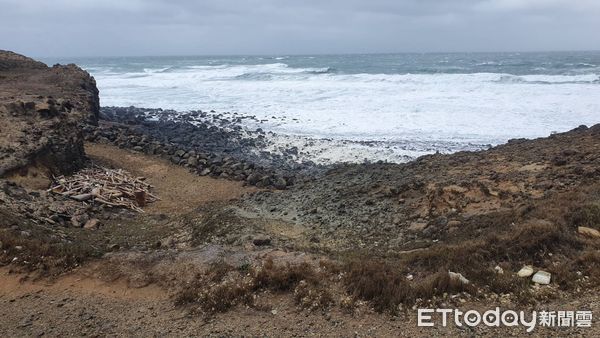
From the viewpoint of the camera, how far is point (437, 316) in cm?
413

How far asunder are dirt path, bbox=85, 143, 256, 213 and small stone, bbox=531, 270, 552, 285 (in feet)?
25.1

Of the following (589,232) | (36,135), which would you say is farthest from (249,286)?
(36,135)

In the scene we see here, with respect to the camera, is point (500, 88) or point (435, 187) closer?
point (435, 187)

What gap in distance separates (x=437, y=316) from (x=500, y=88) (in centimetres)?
2873

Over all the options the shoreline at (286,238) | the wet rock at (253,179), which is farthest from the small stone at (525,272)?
the wet rock at (253,179)

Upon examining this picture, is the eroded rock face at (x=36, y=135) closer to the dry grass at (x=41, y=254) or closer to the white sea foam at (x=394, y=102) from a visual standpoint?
the dry grass at (x=41, y=254)

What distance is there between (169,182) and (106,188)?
2.43m

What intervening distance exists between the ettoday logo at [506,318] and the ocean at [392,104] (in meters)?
10.6

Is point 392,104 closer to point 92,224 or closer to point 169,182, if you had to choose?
point 169,182

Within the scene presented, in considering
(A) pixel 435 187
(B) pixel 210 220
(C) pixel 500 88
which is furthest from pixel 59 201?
(C) pixel 500 88

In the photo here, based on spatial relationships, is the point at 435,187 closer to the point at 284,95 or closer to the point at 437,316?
the point at 437,316

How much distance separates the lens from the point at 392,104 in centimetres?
2541

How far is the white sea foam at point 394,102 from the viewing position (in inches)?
731

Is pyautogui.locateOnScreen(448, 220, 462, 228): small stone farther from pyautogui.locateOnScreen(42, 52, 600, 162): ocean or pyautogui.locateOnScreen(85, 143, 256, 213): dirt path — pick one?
pyautogui.locateOnScreen(42, 52, 600, 162): ocean
